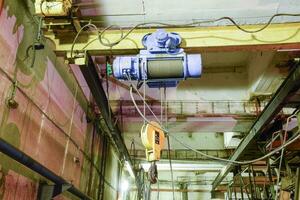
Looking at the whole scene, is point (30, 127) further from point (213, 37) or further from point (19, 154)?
→ point (213, 37)

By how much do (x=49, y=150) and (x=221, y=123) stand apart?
2837mm

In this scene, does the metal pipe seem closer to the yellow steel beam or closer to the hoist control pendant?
the hoist control pendant

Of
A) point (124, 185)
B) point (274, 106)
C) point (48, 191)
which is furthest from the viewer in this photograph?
point (124, 185)

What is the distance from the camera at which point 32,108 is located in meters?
2.68

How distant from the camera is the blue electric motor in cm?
249

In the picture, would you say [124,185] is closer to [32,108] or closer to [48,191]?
[48,191]

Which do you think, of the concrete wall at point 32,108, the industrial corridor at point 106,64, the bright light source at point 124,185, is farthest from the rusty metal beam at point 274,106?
the bright light source at point 124,185

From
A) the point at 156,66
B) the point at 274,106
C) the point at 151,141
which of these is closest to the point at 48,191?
the point at 151,141

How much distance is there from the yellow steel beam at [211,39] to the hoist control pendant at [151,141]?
2.38ft

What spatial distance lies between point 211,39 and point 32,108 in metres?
1.70

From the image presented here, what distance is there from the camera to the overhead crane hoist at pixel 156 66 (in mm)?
2496

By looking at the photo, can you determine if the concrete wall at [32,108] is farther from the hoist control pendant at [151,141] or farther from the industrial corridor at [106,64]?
the hoist control pendant at [151,141]

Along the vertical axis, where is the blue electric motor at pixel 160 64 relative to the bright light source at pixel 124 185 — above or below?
above

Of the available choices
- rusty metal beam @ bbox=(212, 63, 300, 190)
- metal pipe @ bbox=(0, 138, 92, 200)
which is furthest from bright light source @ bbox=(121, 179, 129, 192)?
metal pipe @ bbox=(0, 138, 92, 200)
